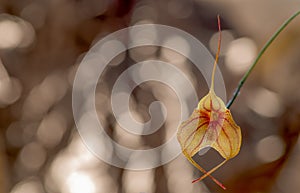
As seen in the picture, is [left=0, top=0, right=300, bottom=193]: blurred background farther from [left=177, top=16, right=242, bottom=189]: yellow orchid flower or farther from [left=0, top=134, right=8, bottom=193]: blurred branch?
[left=177, top=16, right=242, bottom=189]: yellow orchid flower

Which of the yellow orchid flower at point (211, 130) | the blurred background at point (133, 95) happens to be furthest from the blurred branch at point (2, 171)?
the yellow orchid flower at point (211, 130)

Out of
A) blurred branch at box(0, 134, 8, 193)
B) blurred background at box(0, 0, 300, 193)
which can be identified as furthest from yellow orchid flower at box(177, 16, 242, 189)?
blurred branch at box(0, 134, 8, 193)

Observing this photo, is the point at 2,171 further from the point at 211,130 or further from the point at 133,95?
the point at 211,130

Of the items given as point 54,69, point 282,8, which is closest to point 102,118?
point 54,69

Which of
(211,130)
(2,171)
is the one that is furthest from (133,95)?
(211,130)

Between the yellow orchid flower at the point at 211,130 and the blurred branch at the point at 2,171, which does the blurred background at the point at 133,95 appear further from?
the yellow orchid flower at the point at 211,130

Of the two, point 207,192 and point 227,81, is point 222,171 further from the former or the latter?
point 227,81

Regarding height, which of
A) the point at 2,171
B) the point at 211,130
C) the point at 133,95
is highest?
the point at 211,130

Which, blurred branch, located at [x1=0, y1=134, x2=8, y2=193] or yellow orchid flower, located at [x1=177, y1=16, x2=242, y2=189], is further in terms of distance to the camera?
blurred branch, located at [x1=0, y1=134, x2=8, y2=193]

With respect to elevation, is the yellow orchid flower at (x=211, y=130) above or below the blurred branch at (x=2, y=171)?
above
